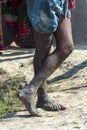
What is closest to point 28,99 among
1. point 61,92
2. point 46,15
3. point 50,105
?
point 50,105

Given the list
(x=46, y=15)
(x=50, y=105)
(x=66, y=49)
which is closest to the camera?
(x=46, y=15)

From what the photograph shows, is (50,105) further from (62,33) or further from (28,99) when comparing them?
(62,33)

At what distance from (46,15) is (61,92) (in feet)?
5.46

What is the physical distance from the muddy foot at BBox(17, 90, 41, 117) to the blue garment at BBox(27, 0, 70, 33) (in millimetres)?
582

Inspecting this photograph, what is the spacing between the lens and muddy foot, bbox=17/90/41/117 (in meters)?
4.61

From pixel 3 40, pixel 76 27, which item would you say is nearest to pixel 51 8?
pixel 3 40

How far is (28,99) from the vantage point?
464 cm

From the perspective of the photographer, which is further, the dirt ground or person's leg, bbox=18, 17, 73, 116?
person's leg, bbox=18, 17, 73, 116

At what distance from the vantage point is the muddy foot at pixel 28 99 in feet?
15.1

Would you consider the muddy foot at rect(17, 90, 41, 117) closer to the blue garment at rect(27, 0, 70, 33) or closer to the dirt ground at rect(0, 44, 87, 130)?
the dirt ground at rect(0, 44, 87, 130)

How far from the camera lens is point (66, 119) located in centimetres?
462

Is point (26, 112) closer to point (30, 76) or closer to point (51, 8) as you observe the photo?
point (51, 8)

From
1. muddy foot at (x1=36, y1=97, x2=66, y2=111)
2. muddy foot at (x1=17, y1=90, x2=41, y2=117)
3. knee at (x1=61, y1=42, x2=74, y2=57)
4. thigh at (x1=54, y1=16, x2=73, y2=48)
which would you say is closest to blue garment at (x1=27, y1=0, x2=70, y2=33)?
thigh at (x1=54, y1=16, x2=73, y2=48)

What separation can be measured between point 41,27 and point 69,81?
7.87 ft
